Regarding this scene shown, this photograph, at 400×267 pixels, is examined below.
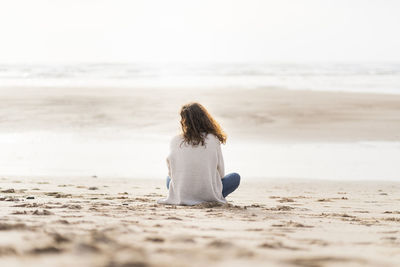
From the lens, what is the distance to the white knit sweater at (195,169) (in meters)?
5.69

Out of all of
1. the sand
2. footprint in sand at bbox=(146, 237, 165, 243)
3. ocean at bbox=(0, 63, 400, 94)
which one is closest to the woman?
footprint in sand at bbox=(146, 237, 165, 243)

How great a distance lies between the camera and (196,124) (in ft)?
18.4

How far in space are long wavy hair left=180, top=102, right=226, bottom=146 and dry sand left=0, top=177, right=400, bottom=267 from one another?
69 centimetres

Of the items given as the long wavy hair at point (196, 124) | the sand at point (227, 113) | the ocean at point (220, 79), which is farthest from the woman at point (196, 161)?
the ocean at point (220, 79)

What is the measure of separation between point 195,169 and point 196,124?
45 cm

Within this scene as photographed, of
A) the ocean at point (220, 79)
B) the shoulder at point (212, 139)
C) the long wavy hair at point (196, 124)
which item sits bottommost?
the shoulder at point (212, 139)

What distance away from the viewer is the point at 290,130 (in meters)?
14.9

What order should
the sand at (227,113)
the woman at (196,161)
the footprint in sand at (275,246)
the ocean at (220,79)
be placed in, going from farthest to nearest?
1. the ocean at (220,79)
2. the sand at (227,113)
3. the woman at (196,161)
4. the footprint in sand at (275,246)

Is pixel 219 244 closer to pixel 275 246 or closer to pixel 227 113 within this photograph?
pixel 275 246

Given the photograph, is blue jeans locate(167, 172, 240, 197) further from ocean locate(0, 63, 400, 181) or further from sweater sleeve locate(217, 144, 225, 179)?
ocean locate(0, 63, 400, 181)

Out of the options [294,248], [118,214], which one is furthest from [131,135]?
[294,248]

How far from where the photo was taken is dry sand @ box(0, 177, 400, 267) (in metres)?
2.79

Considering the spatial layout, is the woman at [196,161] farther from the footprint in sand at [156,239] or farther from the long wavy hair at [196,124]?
the footprint in sand at [156,239]

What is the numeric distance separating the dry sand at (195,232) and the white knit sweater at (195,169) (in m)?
0.24
